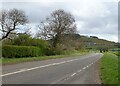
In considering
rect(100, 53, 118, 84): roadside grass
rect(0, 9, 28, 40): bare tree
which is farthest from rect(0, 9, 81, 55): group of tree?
rect(100, 53, 118, 84): roadside grass

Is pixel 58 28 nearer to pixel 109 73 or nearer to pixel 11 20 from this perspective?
pixel 11 20

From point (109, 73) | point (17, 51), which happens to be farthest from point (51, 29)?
point (109, 73)

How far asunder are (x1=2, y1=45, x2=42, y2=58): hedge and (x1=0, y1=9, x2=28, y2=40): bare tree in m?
11.2

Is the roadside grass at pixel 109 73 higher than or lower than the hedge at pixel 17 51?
lower

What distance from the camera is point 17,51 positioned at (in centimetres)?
4962

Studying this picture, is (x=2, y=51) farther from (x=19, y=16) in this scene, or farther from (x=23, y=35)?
(x=19, y=16)

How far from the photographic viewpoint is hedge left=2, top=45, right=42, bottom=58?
46.4 metres

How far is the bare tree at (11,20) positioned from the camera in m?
68.7

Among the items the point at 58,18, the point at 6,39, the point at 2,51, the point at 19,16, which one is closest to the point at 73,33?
the point at 58,18

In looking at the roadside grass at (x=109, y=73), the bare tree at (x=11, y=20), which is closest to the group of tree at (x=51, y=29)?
the bare tree at (x=11, y=20)

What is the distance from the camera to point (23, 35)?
62719 mm

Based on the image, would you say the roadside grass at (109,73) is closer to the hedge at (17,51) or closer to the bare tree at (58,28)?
the hedge at (17,51)

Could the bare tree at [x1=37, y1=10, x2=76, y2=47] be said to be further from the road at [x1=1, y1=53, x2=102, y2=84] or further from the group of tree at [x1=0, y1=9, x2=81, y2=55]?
the road at [x1=1, y1=53, x2=102, y2=84]

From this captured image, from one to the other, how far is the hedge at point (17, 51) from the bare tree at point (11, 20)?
1119cm
